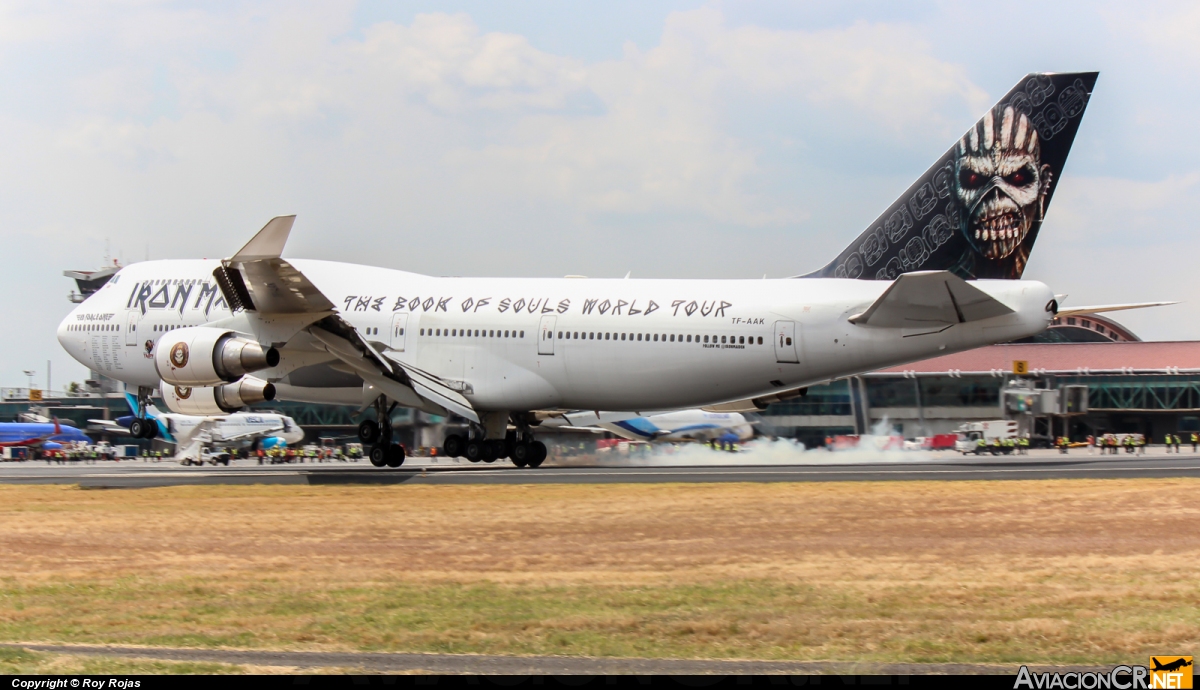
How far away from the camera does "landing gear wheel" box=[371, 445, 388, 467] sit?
3891 cm

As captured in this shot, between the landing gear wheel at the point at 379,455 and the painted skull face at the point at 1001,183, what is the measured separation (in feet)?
62.4

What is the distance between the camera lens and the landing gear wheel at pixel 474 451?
39.7 metres

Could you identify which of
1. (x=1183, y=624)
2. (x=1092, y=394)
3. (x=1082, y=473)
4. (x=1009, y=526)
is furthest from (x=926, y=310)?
(x=1092, y=394)

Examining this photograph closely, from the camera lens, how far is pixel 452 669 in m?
10.8

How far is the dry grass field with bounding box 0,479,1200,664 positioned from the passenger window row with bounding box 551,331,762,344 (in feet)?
31.5

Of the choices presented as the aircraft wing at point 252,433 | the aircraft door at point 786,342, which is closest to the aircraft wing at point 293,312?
the aircraft door at point 786,342

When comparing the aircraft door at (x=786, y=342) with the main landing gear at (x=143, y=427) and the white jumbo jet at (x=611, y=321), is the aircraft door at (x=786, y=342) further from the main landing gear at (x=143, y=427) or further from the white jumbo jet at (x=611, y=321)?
the main landing gear at (x=143, y=427)

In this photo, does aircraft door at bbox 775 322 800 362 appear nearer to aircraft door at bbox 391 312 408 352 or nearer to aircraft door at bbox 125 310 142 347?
aircraft door at bbox 391 312 408 352

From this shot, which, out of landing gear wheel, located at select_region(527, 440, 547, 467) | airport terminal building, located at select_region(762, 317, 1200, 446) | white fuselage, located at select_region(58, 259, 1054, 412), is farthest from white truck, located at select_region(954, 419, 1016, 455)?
white fuselage, located at select_region(58, 259, 1054, 412)

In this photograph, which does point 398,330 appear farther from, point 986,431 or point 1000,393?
point 1000,393

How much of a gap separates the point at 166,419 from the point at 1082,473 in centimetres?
4934

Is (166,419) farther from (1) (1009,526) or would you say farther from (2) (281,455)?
(1) (1009,526)

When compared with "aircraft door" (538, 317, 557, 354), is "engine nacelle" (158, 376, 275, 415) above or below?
below

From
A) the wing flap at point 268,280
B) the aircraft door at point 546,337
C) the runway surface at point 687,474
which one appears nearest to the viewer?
the runway surface at point 687,474
